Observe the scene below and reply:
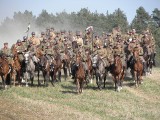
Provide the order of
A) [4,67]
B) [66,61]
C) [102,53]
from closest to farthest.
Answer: [4,67], [102,53], [66,61]

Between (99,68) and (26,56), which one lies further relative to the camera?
(99,68)

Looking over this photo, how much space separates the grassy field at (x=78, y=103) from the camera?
21.1m

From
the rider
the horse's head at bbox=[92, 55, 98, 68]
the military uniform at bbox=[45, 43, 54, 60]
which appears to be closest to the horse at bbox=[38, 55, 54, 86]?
the military uniform at bbox=[45, 43, 54, 60]

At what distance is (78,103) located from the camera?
24031mm

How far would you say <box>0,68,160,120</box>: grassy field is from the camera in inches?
832

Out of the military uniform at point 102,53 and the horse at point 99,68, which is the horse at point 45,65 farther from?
the military uniform at point 102,53

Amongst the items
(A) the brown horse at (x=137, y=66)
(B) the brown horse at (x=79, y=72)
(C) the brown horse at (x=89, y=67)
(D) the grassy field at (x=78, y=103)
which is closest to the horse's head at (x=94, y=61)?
(C) the brown horse at (x=89, y=67)

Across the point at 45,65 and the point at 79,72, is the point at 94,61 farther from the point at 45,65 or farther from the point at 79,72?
the point at 45,65

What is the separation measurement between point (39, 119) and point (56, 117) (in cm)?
110

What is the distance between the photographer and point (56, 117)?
20.7 meters

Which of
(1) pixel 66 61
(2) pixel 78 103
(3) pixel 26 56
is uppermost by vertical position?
(3) pixel 26 56

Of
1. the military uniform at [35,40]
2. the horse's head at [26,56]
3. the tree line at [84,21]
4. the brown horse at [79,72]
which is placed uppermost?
the tree line at [84,21]

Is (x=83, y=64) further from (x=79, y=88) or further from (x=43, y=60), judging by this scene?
(x=43, y=60)

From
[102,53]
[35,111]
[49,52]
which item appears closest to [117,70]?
[102,53]
